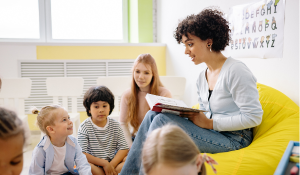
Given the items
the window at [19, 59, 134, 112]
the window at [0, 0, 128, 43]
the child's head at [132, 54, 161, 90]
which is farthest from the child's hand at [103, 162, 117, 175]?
the window at [0, 0, 128, 43]

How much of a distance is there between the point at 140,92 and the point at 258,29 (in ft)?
3.17

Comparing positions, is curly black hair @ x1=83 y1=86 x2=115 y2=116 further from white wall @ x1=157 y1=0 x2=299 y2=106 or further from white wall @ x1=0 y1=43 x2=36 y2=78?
white wall @ x1=0 y1=43 x2=36 y2=78

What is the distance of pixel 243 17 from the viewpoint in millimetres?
1904

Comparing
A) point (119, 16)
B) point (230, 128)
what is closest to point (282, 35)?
point (230, 128)

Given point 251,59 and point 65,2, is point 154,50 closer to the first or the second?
point 65,2

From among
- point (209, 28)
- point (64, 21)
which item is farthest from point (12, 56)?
point (209, 28)

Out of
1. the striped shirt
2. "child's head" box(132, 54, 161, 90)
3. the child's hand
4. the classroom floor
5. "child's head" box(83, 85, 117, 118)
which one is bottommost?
the classroom floor

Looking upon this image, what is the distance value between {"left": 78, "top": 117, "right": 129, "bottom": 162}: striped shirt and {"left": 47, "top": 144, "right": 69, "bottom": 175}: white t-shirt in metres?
0.19

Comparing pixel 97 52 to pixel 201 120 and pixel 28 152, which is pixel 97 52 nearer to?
pixel 28 152

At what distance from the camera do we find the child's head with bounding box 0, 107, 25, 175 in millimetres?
669

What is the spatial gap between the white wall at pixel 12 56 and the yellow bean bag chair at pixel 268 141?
106 inches

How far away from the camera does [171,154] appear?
2.58 feet

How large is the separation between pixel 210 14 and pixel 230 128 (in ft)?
2.12

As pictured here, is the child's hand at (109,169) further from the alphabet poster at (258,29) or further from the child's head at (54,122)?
the alphabet poster at (258,29)
